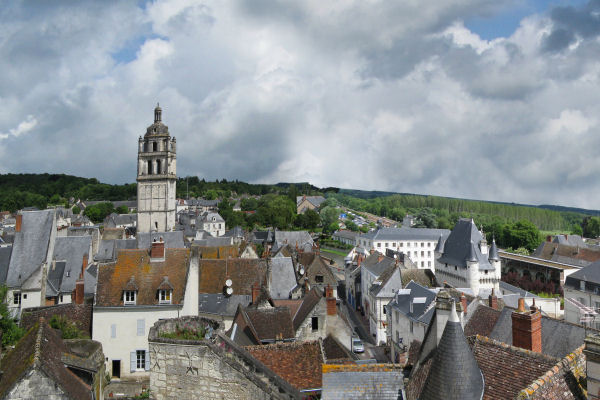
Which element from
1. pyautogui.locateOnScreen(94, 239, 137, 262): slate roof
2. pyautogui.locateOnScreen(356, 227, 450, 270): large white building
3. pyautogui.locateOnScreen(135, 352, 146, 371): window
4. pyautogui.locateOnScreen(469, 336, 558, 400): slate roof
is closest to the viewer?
pyautogui.locateOnScreen(469, 336, 558, 400): slate roof

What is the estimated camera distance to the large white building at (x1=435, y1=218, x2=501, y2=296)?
51.0 m

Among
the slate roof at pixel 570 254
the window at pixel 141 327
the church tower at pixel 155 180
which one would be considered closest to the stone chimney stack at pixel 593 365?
the window at pixel 141 327

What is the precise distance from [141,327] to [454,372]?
21.2 metres

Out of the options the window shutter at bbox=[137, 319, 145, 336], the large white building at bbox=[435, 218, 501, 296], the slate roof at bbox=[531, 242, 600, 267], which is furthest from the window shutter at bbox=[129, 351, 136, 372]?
the slate roof at bbox=[531, 242, 600, 267]

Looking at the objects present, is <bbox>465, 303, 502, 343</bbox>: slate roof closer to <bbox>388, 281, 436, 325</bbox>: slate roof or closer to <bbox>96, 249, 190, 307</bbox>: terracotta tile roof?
<bbox>388, 281, 436, 325</bbox>: slate roof

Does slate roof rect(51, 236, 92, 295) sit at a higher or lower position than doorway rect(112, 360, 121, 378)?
higher

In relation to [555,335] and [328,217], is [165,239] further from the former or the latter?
[328,217]

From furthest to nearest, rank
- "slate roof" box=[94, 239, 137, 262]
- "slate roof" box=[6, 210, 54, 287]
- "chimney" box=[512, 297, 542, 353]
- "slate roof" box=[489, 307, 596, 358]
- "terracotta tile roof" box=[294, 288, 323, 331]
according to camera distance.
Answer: "slate roof" box=[94, 239, 137, 262]
"slate roof" box=[6, 210, 54, 287]
"terracotta tile roof" box=[294, 288, 323, 331]
"slate roof" box=[489, 307, 596, 358]
"chimney" box=[512, 297, 542, 353]

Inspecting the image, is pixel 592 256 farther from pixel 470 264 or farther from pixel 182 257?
pixel 182 257

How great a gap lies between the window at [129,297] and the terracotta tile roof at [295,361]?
1298cm

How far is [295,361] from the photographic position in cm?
1584

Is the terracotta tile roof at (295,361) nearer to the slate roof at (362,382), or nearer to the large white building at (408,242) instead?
the slate roof at (362,382)

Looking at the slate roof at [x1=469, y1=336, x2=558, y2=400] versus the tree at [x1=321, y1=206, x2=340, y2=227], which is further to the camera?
the tree at [x1=321, y1=206, x2=340, y2=227]

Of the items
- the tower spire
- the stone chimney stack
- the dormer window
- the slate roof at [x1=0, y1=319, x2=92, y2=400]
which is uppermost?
the tower spire
